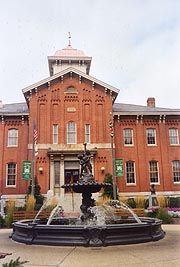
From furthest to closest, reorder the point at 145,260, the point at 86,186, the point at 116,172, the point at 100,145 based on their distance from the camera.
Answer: the point at 100,145 < the point at 116,172 < the point at 86,186 < the point at 145,260

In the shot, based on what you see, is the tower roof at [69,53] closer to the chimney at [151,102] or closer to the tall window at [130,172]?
the chimney at [151,102]

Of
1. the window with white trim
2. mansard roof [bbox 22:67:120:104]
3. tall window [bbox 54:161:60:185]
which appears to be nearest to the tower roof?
mansard roof [bbox 22:67:120:104]

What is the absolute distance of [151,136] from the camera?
30.0 m

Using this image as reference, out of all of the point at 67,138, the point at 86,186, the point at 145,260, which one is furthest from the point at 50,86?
the point at 145,260

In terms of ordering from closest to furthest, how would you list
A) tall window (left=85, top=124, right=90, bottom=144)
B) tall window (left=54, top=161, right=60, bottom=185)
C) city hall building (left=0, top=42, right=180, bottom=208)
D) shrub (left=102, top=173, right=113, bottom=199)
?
shrub (left=102, top=173, right=113, bottom=199), tall window (left=54, top=161, right=60, bottom=185), city hall building (left=0, top=42, right=180, bottom=208), tall window (left=85, top=124, right=90, bottom=144)

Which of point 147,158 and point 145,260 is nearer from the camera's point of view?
point 145,260

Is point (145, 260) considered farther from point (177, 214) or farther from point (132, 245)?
point (177, 214)

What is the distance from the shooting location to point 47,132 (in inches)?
1088

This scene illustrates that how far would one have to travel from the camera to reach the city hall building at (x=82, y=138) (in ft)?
88.4

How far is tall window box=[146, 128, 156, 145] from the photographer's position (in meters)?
29.9

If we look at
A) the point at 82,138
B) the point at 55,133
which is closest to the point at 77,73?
the point at 55,133

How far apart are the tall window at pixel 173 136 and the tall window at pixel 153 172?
286cm

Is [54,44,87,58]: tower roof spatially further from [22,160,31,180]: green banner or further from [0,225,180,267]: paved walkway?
[0,225,180,267]: paved walkway

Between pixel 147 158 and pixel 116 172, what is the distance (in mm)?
6453
